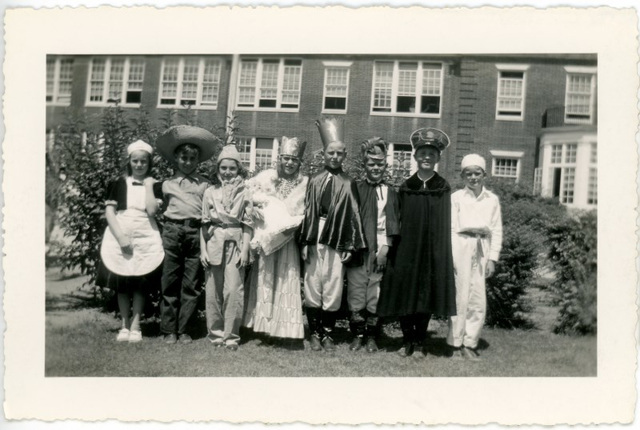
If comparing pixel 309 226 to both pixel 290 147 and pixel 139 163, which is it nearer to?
pixel 290 147

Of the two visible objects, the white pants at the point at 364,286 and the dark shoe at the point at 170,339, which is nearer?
the white pants at the point at 364,286

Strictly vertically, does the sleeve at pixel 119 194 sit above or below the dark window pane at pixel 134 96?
below

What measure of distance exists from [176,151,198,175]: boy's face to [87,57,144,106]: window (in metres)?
1.10

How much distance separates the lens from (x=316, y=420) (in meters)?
5.80

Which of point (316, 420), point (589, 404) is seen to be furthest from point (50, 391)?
point (589, 404)

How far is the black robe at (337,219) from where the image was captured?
227 inches

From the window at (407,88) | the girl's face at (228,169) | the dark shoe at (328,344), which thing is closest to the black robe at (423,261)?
the dark shoe at (328,344)

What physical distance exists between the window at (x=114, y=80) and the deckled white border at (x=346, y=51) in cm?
18

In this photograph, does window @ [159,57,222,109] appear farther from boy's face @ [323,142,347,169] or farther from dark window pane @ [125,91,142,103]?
boy's face @ [323,142,347,169]

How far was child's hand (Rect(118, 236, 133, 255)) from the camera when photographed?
19.6 ft

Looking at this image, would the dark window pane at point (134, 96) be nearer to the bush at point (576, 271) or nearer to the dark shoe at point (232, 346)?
the dark shoe at point (232, 346)

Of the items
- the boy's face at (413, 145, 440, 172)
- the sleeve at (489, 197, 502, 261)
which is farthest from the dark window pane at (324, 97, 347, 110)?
the sleeve at (489, 197, 502, 261)

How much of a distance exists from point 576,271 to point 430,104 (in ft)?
10.8

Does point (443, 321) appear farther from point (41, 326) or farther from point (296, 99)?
point (41, 326)
